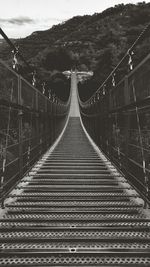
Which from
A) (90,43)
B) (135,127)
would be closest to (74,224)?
(135,127)

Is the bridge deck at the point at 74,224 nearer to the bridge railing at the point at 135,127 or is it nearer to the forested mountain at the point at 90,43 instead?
the bridge railing at the point at 135,127

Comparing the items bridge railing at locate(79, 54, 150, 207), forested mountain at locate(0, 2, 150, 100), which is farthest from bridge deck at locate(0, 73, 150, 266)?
forested mountain at locate(0, 2, 150, 100)

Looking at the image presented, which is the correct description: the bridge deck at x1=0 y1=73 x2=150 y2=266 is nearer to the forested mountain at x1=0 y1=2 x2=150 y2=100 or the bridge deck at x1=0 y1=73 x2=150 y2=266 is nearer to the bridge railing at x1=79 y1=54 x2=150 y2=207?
the bridge railing at x1=79 y1=54 x2=150 y2=207

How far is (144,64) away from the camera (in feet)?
12.1

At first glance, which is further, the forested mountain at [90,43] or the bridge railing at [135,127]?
the forested mountain at [90,43]

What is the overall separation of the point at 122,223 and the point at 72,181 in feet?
6.20

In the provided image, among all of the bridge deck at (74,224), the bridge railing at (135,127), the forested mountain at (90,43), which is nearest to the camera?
the bridge deck at (74,224)

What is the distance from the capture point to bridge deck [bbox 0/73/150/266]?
2.60 m

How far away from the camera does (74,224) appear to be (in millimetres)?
3260

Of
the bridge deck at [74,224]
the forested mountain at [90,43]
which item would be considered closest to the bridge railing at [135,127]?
the bridge deck at [74,224]

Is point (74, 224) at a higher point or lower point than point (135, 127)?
lower

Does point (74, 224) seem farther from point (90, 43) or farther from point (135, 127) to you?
point (90, 43)

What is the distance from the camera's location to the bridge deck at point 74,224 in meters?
2.60

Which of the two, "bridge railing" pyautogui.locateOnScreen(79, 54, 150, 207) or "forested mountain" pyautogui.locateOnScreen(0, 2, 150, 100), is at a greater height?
"forested mountain" pyautogui.locateOnScreen(0, 2, 150, 100)
